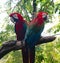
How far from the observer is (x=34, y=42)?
3.07m

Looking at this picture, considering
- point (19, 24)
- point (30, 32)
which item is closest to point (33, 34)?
point (30, 32)

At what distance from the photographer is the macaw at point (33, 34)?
3029 millimetres

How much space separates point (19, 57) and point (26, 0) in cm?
112

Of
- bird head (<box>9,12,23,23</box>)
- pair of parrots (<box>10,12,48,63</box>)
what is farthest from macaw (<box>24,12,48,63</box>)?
bird head (<box>9,12,23,23</box>)

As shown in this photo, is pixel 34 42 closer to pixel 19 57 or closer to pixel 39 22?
pixel 39 22

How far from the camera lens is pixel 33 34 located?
3.14m

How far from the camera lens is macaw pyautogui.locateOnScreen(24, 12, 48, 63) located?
3029 millimetres

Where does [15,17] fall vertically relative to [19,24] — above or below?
above

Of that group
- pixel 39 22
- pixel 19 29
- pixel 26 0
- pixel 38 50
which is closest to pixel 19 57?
pixel 38 50

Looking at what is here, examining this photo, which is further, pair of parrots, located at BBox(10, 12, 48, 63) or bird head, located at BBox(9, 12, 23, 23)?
bird head, located at BBox(9, 12, 23, 23)

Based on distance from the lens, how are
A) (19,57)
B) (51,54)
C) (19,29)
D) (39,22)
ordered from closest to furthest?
(39,22)
(19,29)
(51,54)
(19,57)

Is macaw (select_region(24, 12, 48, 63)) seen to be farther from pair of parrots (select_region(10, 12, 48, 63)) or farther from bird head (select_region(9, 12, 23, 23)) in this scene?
bird head (select_region(9, 12, 23, 23))

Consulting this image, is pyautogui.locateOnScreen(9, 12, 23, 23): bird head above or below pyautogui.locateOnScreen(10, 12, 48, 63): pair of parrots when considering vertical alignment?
above

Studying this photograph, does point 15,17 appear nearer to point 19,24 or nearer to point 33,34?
point 19,24
